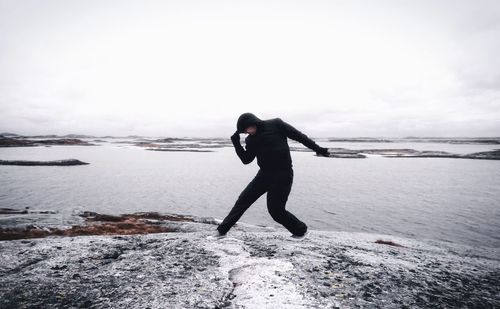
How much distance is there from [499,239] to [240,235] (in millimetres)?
10724

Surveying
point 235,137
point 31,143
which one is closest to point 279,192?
point 235,137

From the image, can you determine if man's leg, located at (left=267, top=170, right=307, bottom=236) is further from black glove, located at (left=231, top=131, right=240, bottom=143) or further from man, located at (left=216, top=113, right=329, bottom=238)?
black glove, located at (left=231, top=131, right=240, bottom=143)

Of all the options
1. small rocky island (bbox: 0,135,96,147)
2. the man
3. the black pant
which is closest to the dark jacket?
the man

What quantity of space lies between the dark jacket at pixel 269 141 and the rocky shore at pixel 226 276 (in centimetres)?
171

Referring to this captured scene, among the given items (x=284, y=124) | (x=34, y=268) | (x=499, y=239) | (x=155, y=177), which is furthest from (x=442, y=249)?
(x=155, y=177)

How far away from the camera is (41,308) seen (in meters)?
3.73

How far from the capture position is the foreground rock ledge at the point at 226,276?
3.94m

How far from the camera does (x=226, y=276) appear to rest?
4.61m

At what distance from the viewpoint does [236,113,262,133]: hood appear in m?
5.46

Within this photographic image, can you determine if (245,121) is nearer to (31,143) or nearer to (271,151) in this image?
(271,151)

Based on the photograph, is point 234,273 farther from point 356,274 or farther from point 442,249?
point 442,249

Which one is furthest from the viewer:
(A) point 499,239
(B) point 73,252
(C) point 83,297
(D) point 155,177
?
(D) point 155,177

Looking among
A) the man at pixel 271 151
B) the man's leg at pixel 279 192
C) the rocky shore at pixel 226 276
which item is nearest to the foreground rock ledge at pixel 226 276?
the rocky shore at pixel 226 276

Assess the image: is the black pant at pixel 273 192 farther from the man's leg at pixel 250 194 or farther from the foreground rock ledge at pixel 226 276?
the foreground rock ledge at pixel 226 276
